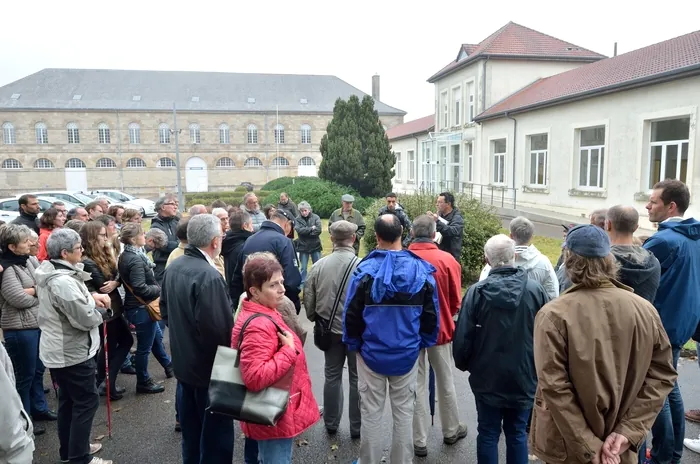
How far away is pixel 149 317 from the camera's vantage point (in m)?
5.22

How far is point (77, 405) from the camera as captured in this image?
374 centimetres

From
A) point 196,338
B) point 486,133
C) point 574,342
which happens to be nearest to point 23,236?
point 196,338

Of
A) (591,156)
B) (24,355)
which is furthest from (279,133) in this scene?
(24,355)

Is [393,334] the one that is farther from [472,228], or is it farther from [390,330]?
[472,228]

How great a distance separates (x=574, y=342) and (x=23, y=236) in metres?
4.42

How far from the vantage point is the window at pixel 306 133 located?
57.7 meters

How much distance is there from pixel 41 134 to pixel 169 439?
5838cm

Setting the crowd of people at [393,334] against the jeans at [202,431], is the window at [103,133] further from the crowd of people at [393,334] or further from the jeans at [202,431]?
the jeans at [202,431]

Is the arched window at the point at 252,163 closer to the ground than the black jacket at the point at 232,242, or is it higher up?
higher up

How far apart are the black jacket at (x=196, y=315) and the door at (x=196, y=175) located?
2125 inches

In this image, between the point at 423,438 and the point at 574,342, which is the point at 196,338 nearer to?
the point at 423,438

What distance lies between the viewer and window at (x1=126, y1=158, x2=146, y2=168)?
176 feet

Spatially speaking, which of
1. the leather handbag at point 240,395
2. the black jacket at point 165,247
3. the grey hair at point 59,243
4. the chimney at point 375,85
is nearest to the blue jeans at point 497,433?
the leather handbag at point 240,395

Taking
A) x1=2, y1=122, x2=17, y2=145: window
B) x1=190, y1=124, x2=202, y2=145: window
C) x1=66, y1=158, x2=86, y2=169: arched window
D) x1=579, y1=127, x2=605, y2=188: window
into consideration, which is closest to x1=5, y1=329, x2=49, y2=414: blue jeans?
x1=579, y1=127, x2=605, y2=188: window
